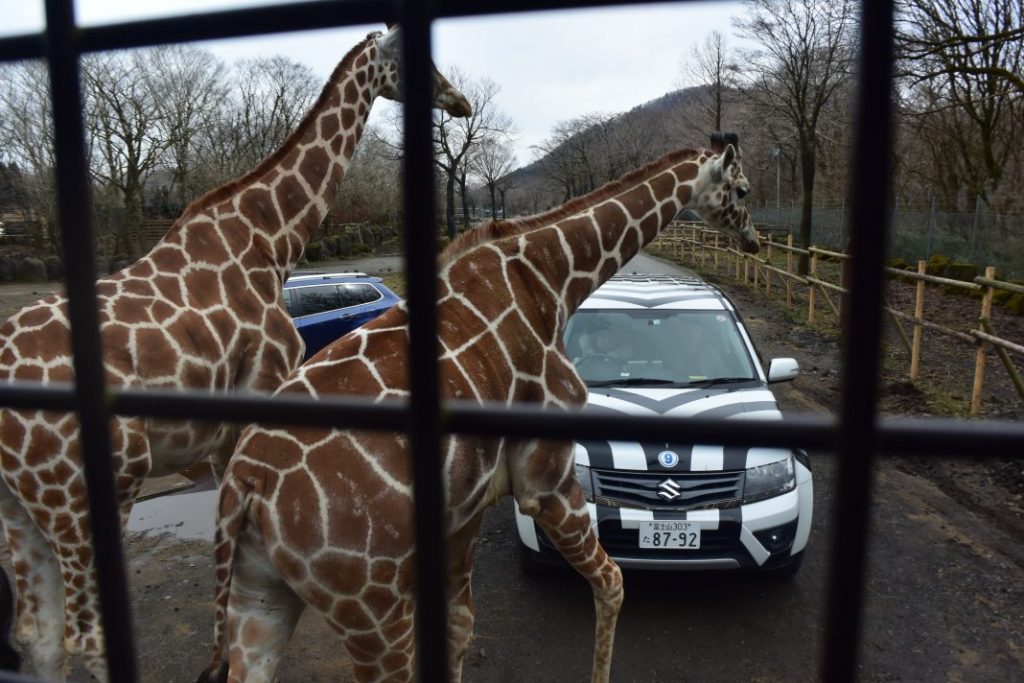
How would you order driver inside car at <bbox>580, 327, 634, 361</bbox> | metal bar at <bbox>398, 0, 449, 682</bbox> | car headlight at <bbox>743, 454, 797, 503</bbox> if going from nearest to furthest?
metal bar at <bbox>398, 0, 449, 682</bbox> → car headlight at <bbox>743, 454, 797, 503</bbox> → driver inside car at <bbox>580, 327, 634, 361</bbox>

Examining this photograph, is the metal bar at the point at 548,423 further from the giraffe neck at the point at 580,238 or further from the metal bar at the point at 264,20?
the giraffe neck at the point at 580,238

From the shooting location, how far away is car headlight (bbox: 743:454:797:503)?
4.08m

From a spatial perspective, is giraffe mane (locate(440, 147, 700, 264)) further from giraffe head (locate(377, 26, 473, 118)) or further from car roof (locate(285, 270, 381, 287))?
car roof (locate(285, 270, 381, 287))

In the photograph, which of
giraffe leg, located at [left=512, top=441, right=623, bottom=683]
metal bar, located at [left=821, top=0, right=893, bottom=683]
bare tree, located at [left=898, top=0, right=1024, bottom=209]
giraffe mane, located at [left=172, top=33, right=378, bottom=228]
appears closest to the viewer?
metal bar, located at [left=821, top=0, right=893, bottom=683]

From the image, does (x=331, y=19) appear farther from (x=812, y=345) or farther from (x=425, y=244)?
(x=812, y=345)

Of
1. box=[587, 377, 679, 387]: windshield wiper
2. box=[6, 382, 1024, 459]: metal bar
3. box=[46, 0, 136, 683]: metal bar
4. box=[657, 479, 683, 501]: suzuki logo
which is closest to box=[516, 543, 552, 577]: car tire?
box=[657, 479, 683, 501]: suzuki logo

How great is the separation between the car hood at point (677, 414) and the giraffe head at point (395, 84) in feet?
6.49

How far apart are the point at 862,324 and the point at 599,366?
14.3 feet

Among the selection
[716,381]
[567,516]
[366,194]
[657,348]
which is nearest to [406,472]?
[567,516]

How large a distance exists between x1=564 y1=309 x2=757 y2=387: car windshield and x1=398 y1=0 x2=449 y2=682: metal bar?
4017mm

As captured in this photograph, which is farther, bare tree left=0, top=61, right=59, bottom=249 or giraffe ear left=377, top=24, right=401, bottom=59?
bare tree left=0, top=61, right=59, bottom=249

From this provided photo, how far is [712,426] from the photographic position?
0.70 m

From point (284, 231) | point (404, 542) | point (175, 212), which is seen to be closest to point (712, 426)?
point (404, 542)

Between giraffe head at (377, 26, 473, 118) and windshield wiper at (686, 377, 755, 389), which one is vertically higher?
giraffe head at (377, 26, 473, 118)
